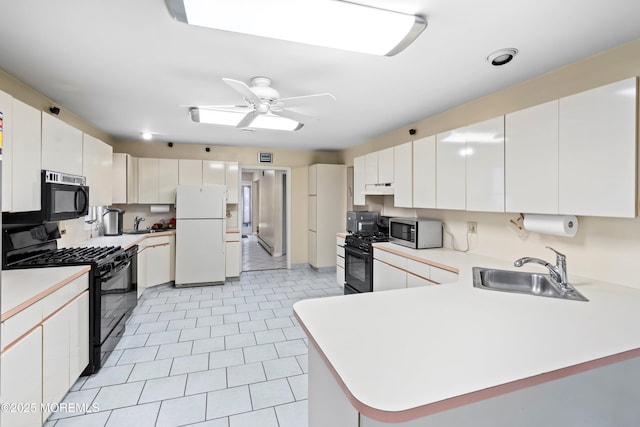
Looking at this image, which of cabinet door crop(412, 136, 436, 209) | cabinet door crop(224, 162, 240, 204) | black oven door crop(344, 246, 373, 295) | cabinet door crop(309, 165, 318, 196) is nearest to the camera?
cabinet door crop(412, 136, 436, 209)

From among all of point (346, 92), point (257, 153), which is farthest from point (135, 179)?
point (346, 92)

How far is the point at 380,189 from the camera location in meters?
4.18

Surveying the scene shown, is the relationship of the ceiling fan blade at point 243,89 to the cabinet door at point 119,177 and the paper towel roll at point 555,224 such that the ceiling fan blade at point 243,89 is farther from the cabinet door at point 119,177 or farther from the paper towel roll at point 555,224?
the cabinet door at point 119,177

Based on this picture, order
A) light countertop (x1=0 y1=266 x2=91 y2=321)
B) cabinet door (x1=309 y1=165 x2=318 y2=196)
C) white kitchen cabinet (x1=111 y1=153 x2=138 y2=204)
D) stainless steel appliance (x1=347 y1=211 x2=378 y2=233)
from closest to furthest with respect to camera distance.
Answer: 1. light countertop (x1=0 y1=266 x2=91 y2=321)
2. stainless steel appliance (x1=347 y1=211 x2=378 y2=233)
3. white kitchen cabinet (x1=111 y1=153 x2=138 y2=204)
4. cabinet door (x1=309 y1=165 x2=318 y2=196)

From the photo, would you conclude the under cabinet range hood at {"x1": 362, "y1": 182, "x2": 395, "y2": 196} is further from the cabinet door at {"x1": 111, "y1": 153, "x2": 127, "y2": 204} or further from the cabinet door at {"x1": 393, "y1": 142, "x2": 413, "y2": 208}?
the cabinet door at {"x1": 111, "y1": 153, "x2": 127, "y2": 204}

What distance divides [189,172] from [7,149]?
315 cm

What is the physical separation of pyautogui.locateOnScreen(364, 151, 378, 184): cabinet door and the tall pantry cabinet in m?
1.23

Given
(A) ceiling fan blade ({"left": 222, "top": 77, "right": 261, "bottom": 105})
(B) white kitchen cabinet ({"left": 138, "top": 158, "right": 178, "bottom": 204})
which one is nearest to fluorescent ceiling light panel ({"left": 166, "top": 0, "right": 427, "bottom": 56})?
(A) ceiling fan blade ({"left": 222, "top": 77, "right": 261, "bottom": 105})

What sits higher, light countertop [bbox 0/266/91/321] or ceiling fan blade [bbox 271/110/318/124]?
ceiling fan blade [bbox 271/110/318/124]

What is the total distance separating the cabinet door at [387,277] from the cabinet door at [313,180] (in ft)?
7.61

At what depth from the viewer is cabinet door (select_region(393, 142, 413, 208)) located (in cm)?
356

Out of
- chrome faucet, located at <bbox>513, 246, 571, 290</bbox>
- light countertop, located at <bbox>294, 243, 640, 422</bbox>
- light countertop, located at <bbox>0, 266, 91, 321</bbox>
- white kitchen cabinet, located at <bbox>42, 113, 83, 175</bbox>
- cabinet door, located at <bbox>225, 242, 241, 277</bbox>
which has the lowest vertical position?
cabinet door, located at <bbox>225, 242, 241, 277</bbox>

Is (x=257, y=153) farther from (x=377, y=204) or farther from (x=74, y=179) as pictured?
(x=74, y=179)

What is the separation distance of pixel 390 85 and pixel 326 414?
246 cm
